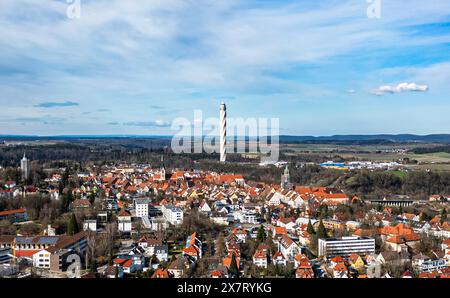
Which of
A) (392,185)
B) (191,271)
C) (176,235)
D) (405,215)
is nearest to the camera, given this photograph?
(191,271)

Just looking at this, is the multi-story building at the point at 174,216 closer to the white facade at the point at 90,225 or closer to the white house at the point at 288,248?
the white facade at the point at 90,225

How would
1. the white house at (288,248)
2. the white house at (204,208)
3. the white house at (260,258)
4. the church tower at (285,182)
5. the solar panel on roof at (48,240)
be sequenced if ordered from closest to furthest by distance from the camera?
the white house at (260,258)
the white house at (288,248)
the solar panel on roof at (48,240)
the white house at (204,208)
the church tower at (285,182)

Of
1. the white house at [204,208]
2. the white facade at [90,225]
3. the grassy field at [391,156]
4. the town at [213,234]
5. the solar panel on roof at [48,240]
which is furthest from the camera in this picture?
the grassy field at [391,156]

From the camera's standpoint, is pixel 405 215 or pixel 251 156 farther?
pixel 251 156

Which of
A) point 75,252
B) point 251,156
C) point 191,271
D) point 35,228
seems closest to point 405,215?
point 191,271

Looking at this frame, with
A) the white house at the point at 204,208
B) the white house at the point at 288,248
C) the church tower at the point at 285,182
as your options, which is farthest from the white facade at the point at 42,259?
the church tower at the point at 285,182
